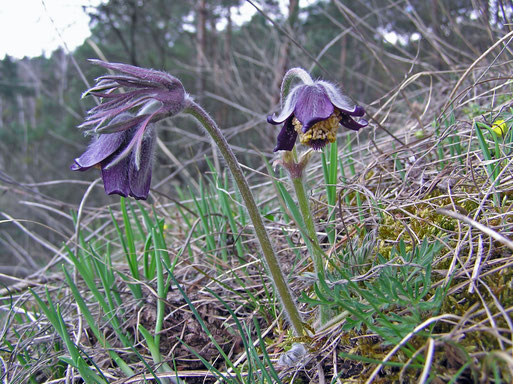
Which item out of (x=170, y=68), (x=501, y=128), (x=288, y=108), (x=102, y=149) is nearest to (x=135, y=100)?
(x=102, y=149)

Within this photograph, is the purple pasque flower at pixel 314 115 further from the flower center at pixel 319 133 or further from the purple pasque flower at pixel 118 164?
the purple pasque flower at pixel 118 164

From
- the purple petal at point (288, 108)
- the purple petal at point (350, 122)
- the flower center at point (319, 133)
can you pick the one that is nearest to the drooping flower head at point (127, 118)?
the purple petal at point (288, 108)

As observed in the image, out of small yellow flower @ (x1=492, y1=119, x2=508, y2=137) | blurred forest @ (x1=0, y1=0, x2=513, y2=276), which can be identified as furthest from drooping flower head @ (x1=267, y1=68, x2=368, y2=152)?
blurred forest @ (x1=0, y1=0, x2=513, y2=276)

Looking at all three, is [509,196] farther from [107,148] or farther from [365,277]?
[107,148]

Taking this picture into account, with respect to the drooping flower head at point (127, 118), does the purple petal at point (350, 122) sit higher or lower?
lower

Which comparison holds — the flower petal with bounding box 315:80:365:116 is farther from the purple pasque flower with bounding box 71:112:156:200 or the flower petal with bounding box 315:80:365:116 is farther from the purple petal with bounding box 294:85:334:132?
the purple pasque flower with bounding box 71:112:156:200

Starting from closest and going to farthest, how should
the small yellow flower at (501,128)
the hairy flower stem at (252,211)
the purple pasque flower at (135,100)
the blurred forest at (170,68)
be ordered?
the purple pasque flower at (135,100), the hairy flower stem at (252,211), the small yellow flower at (501,128), the blurred forest at (170,68)
